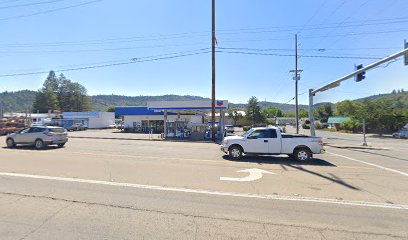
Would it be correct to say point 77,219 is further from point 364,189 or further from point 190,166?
point 364,189

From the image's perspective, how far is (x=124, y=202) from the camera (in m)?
5.71

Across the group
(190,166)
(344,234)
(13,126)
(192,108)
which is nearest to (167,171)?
(190,166)

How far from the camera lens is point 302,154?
12516mm

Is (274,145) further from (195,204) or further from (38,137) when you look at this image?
(38,137)

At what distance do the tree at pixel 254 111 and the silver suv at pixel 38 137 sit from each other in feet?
156

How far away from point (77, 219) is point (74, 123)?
57.0 meters

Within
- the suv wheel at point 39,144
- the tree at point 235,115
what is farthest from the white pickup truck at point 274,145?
the tree at point 235,115

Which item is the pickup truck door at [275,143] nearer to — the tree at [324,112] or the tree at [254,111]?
the tree at [254,111]

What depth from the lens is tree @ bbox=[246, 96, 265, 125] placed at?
6006 centimetres

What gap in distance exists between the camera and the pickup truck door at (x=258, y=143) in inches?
499

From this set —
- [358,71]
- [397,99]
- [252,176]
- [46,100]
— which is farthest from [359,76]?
[397,99]

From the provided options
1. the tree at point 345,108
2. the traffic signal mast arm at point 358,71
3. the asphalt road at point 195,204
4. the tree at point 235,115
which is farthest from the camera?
the tree at point 345,108

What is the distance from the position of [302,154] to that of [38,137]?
53.1 feet

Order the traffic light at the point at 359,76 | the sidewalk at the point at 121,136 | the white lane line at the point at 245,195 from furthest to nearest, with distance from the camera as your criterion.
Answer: the sidewalk at the point at 121,136
the traffic light at the point at 359,76
the white lane line at the point at 245,195
